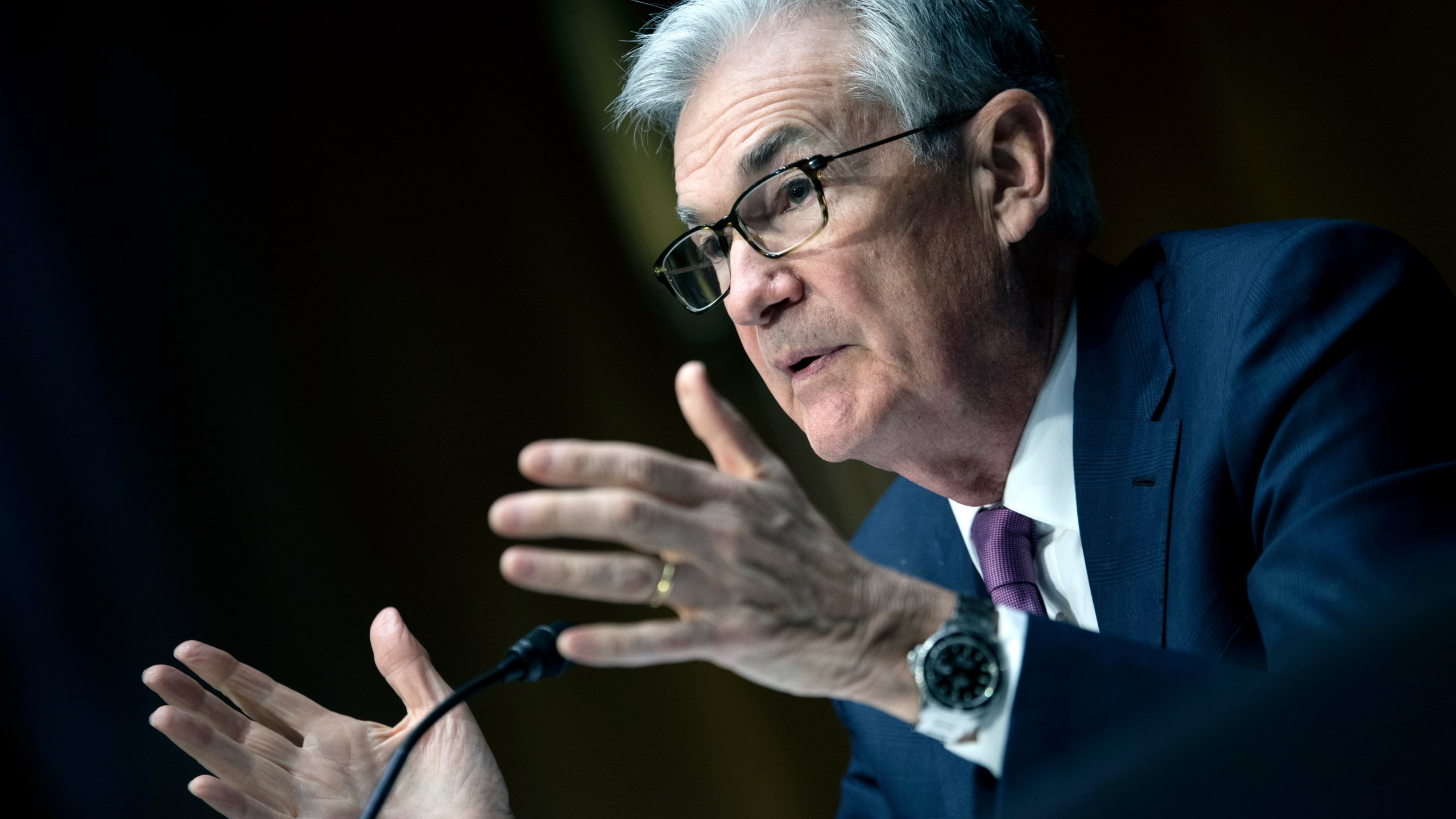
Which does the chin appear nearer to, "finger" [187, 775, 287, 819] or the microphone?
the microphone

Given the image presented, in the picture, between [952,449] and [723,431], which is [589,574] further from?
[952,449]

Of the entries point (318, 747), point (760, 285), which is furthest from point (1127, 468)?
point (318, 747)

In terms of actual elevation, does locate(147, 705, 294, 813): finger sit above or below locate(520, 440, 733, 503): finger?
below

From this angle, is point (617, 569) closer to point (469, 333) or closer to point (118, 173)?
point (118, 173)

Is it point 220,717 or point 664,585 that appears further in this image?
point 220,717

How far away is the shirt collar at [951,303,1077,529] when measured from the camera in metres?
1.37

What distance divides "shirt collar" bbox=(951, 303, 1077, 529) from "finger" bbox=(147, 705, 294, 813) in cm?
95

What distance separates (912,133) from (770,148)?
0.61 feet

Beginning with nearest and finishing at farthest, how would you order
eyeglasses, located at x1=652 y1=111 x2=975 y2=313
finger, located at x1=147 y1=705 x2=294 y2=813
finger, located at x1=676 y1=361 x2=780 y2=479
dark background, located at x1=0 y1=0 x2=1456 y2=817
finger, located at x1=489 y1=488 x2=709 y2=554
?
1. finger, located at x1=489 y1=488 x2=709 y2=554
2. finger, located at x1=676 y1=361 x2=780 y2=479
3. finger, located at x1=147 y1=705 x2=294 y2=813
4. eyeglasses, located at x1=652 y1=111 x2=975 y2=313
5. dark background, located at x1=0 y1=0 x2=1456 y2=817

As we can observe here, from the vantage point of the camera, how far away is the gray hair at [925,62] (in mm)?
1378

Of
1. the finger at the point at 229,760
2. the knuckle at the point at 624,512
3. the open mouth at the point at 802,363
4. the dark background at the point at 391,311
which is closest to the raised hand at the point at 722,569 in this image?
the knuckle at the point at 624,512

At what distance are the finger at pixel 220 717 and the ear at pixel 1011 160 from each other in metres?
1.08

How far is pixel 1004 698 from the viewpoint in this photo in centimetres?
84

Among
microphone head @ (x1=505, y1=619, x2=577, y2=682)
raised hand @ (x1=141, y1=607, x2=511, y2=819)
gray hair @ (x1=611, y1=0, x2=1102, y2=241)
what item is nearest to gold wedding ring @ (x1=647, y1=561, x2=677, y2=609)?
microphone head @ (x1=505, y1=619, x2=577, y2=682)
